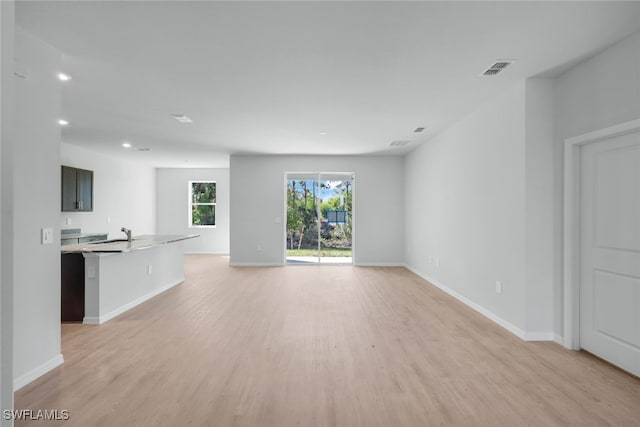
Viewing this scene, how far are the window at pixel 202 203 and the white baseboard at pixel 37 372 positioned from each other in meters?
8.21

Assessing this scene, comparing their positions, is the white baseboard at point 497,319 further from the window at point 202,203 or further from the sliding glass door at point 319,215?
the window at point 202,203

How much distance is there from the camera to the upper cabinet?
6.84 m

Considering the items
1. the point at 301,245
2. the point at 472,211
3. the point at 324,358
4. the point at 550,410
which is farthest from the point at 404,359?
the point at 301,245

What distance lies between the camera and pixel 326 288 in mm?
6035

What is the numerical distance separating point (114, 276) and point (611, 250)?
524 centimetres

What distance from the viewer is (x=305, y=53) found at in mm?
3021

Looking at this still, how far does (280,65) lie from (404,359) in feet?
9.29

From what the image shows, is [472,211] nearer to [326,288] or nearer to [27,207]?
[326,288]

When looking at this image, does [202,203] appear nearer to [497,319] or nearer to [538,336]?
[497,319]

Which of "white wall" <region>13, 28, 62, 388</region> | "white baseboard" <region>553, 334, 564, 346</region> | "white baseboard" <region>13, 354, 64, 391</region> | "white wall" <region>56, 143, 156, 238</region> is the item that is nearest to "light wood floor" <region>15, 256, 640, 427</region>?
"white baseboard" <region>13, 354, 64, 391</region>

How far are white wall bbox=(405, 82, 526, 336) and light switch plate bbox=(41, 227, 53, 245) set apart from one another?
4274 mm

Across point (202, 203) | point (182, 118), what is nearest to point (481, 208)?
point (182, 118)

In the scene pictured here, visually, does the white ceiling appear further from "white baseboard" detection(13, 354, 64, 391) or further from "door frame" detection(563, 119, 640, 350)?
"white baseboard" detection(13, 354, 64, 391)

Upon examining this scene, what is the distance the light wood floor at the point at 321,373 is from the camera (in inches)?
87.8
